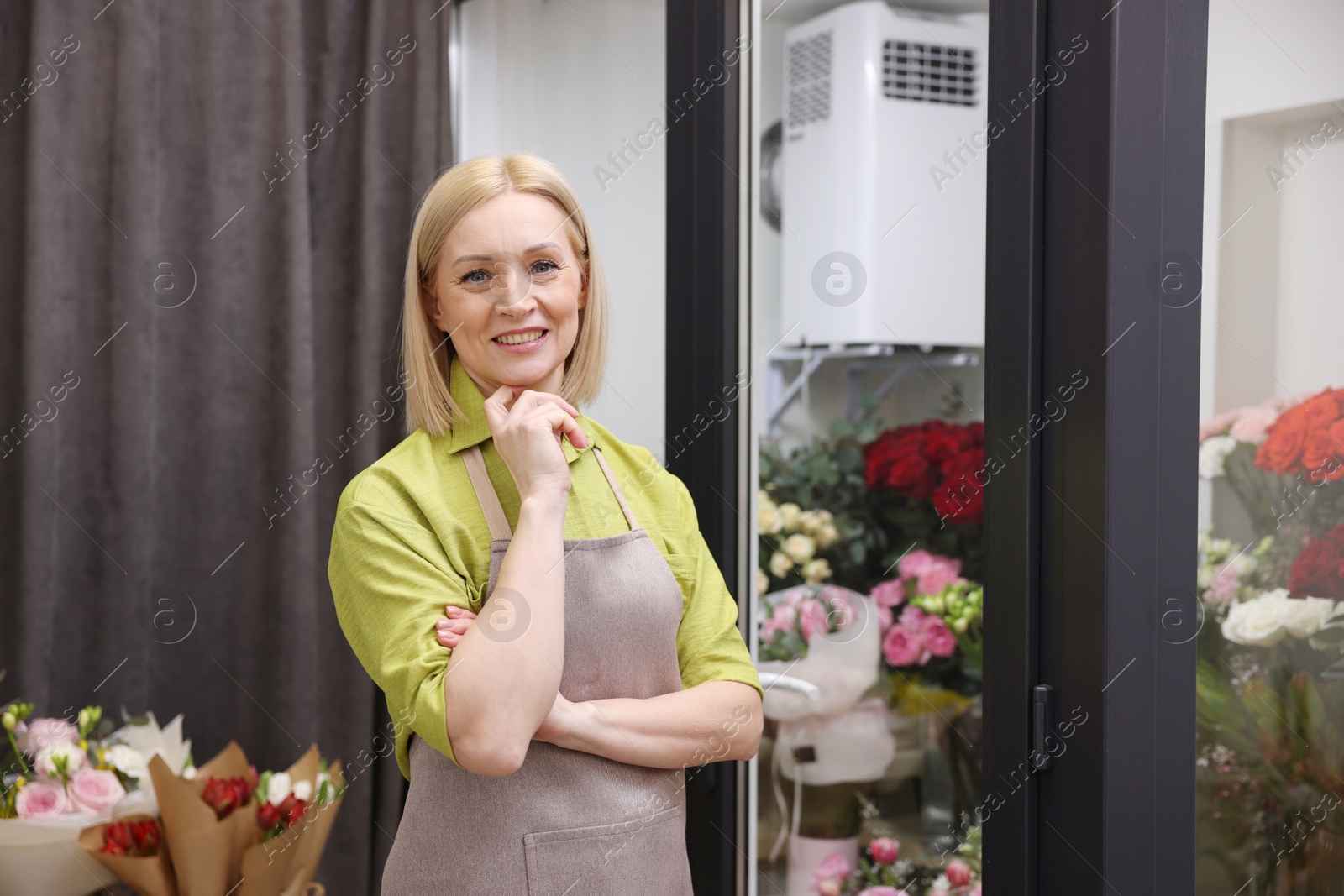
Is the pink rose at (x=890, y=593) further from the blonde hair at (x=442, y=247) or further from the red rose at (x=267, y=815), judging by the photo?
the red rose at (x=267, y=815)

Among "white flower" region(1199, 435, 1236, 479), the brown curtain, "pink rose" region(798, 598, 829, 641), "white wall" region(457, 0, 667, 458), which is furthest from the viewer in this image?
the brown curtain

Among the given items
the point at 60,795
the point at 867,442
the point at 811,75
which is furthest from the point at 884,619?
the point at 60,795

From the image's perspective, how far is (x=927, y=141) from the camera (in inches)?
56.4

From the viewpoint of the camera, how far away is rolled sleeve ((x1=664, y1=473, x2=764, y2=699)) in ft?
4.05

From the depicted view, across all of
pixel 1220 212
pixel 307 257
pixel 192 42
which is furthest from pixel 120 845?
pixel 1220 212

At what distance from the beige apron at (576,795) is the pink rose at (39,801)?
0.70 meters

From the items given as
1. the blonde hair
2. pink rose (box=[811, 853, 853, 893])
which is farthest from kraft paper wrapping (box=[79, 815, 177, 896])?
pink rose (box=[811, 853, 853, 893])

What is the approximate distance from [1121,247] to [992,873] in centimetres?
65

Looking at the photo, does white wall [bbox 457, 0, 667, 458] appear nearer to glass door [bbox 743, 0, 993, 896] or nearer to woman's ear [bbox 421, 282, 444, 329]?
glass door [bbox 743, 0, 993, 896]

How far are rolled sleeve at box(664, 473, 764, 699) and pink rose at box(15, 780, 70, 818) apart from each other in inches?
38.3

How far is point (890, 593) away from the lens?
1.47 metres

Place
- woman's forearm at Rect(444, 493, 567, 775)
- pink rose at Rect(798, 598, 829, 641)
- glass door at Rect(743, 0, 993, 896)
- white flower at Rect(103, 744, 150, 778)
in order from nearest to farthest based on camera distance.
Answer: woman's forearm at Rect(444, 493, 567, 775) < glass door at Rect(743, 0, 993, 896) < pink rose at Rect(798, 598, 829, 641) < white flower at Rect(103, 744, 150, 778)

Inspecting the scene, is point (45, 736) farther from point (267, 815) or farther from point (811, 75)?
point (811, 75)

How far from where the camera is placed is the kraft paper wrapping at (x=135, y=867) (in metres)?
1.57
